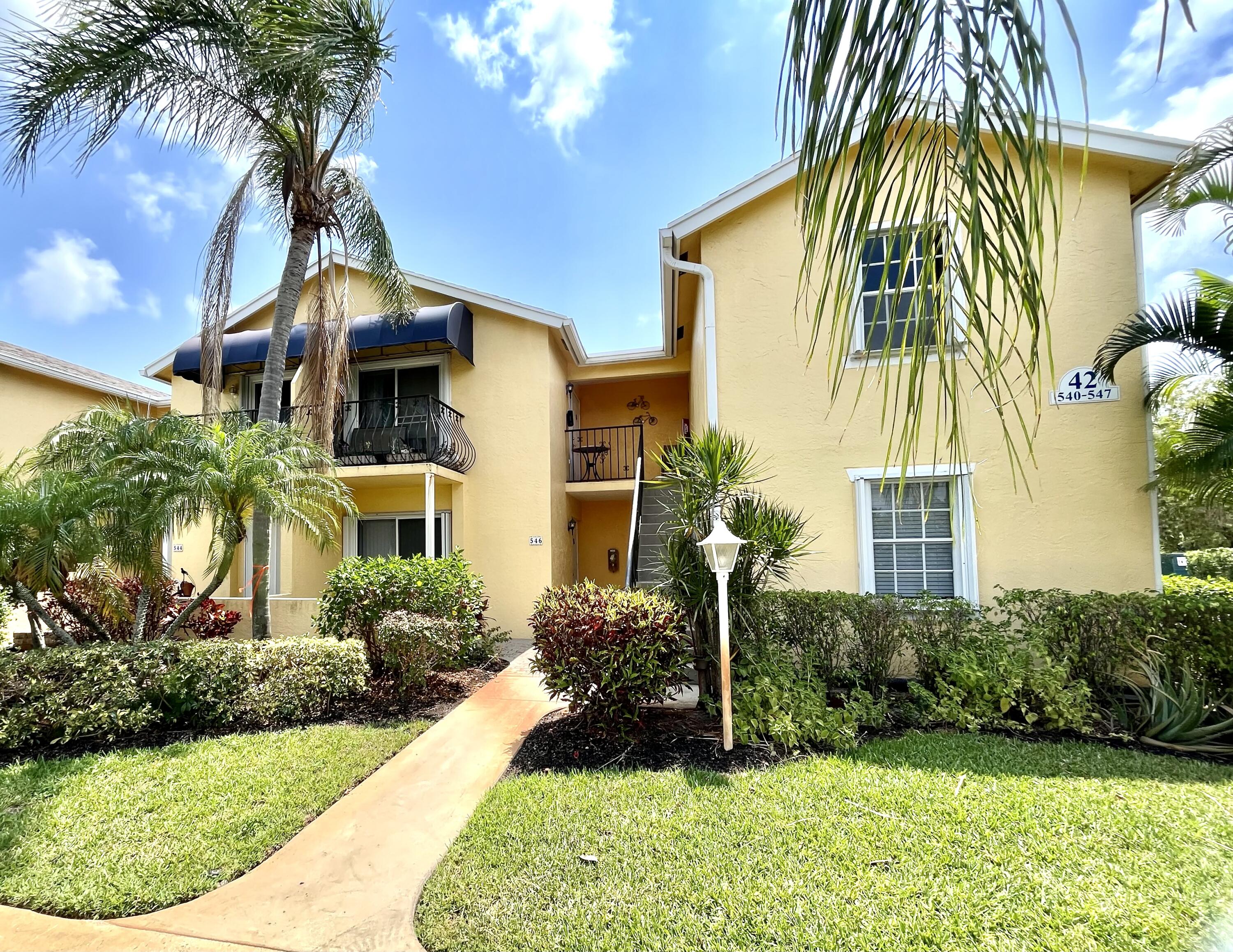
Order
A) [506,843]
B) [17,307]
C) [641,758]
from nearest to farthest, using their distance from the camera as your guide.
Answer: [506,843], [641,758], [17,307]

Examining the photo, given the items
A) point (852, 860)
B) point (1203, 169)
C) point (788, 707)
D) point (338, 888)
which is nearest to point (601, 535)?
point (788, 707)

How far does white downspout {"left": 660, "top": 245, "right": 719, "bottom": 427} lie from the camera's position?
7.93 metres

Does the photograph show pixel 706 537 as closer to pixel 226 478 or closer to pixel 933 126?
pixel 933 126

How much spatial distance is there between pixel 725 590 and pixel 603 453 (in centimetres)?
888

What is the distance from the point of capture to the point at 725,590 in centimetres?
519

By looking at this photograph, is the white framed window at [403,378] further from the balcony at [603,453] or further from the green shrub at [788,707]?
the green shrub at [788,707]

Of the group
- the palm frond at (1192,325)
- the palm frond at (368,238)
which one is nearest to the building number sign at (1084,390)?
the palm frond at (1192,325)

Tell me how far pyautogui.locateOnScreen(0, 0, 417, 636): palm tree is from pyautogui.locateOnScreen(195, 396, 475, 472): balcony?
1.58m

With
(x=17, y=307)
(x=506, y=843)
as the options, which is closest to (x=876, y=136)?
(x=506, y=843)

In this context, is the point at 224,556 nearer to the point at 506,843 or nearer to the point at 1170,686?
the point at 506,843

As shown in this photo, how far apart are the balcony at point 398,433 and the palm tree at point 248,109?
158 centimetres

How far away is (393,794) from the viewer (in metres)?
4.68

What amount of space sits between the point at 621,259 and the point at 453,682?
9.72 metres

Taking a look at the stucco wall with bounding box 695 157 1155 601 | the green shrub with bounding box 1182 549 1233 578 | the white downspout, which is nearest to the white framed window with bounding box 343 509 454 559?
the white downspout
